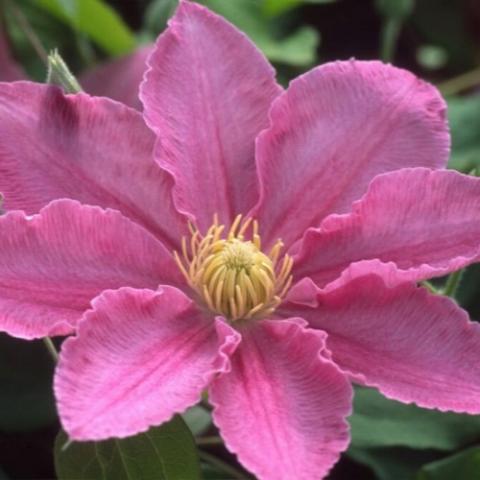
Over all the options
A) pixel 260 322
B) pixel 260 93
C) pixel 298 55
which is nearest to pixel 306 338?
pixel 260 322

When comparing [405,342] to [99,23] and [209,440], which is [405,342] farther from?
[99,23]

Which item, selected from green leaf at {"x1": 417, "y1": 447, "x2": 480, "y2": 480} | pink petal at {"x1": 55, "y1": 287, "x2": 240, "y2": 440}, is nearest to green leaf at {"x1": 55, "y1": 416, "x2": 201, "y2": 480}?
pink petal at {"x1": 55, "y1": 287, "x2": 240, "y2": 440}

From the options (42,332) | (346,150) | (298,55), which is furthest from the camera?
(298,55)

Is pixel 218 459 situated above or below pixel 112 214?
below

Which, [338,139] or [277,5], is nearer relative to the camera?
[338,139]

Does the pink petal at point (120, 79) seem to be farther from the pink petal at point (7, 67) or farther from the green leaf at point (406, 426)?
the green leaf at point (406, 426)

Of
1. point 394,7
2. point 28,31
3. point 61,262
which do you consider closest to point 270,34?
point 394,7

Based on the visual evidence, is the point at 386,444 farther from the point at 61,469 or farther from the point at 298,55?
the point at 298,55
